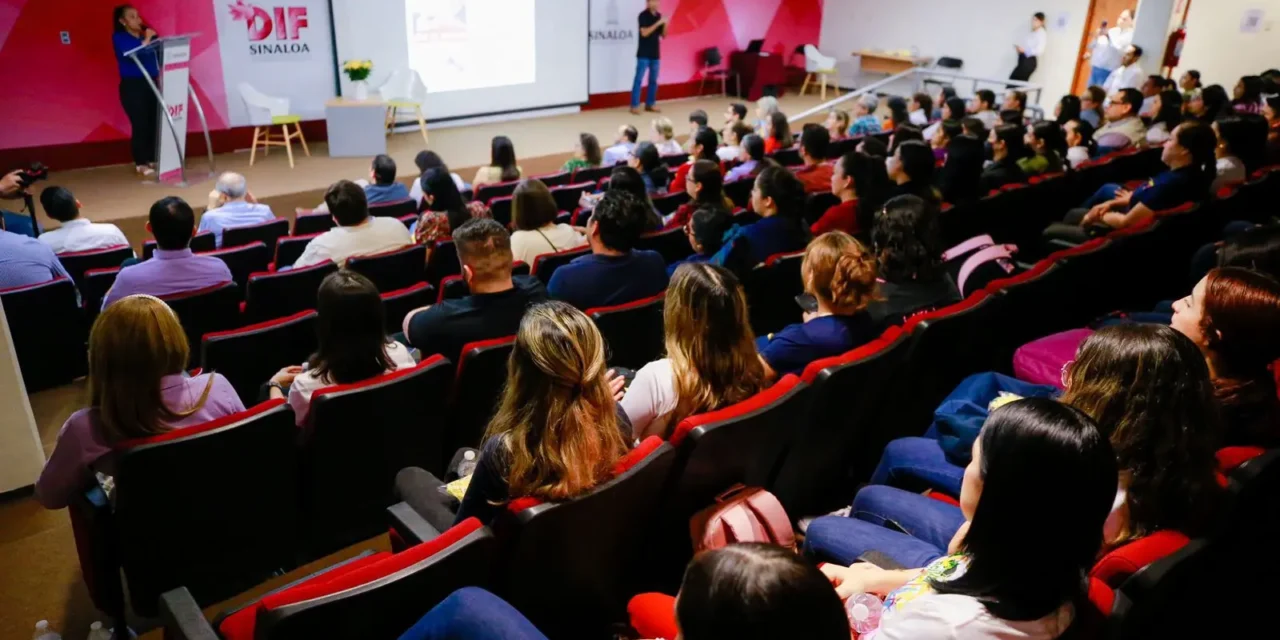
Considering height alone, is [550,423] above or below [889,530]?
above

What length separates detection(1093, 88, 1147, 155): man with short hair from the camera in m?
7.23

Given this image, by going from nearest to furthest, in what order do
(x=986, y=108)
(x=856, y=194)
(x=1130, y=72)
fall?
(x=856, y=194) < (x=986, y=108) < (x=1130, y=72)

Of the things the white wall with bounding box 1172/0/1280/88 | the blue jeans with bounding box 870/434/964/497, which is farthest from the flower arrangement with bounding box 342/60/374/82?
the white wall with bounding box 1172/0/1280/88

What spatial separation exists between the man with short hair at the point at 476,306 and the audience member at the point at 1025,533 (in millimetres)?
1881

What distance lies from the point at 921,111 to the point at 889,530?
26.0 ft

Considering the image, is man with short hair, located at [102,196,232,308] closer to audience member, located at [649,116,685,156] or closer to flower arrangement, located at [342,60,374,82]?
audience member, located at [649,116,685,156]

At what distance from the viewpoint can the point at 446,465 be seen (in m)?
3.02

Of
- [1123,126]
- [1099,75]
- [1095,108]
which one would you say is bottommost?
[1123,126]

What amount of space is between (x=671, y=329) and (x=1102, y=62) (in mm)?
11556

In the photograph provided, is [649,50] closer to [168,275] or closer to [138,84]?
[138,84]

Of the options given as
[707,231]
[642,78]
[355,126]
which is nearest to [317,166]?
[355,126]

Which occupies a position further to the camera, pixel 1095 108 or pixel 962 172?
pixel 1095 108

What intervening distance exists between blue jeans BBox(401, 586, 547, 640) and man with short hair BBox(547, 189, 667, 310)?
215cm

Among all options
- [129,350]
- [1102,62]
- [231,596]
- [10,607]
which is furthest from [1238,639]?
[1102,62]
